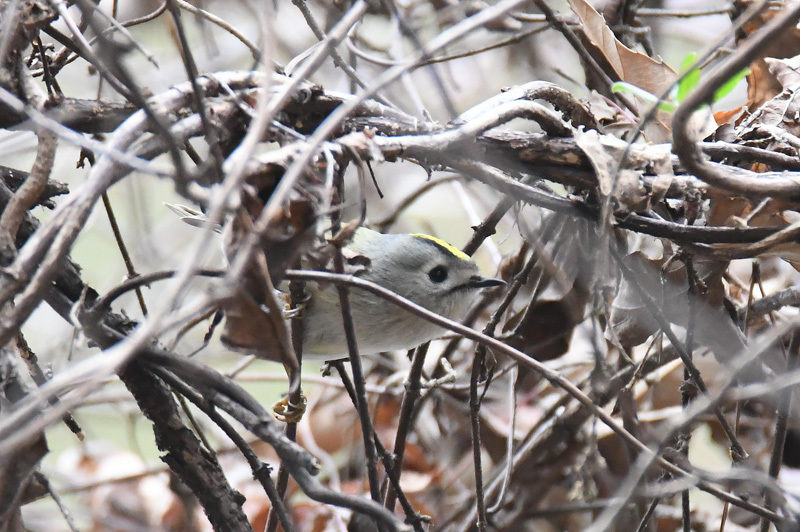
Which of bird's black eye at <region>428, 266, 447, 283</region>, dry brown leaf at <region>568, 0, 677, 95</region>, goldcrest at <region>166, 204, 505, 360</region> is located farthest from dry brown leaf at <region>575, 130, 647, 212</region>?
bird's black eye at <region>428, 266, 447, 283</region>

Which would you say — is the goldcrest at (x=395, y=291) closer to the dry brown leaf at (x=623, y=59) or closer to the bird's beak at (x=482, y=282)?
the bird's beak at (x=482, y=282)

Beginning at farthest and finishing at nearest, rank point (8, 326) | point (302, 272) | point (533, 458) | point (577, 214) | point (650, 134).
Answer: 1. point (533, 458)
2. point (650, 134)
3. point (577, 214)
4. point (302, 272)
5. point (8, 326)

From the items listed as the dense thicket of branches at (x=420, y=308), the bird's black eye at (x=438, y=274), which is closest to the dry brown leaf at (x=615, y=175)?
the dense thicket of branches at (x=420, y=308)

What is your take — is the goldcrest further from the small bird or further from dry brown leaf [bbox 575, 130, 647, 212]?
dry brown leaf [bbox 575, 130, 647, 212]

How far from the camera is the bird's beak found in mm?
2018

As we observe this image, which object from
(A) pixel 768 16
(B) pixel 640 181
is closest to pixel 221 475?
(B) pixel 640 181

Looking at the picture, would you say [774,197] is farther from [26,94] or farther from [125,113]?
[26,94]

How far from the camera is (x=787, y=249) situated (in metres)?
1.38

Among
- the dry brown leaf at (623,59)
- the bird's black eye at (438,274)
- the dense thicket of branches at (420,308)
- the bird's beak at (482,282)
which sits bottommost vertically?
the dense thicket of branches at (420,308)

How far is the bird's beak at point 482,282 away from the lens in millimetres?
2018

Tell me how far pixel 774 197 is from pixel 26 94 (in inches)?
50.7

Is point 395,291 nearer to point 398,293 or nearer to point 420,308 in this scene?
point 398,293

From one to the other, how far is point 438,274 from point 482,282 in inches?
5.1

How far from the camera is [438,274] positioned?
2.09 meters
